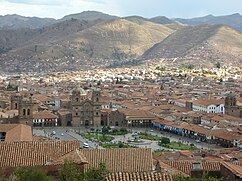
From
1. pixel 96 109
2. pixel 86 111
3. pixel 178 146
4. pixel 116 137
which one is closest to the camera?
pixel 178 146

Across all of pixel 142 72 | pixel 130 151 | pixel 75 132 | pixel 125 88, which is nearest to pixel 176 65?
pixel 142 72

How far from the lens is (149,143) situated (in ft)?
180

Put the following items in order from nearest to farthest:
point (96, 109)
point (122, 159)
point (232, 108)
→ point (122, 159), point (96, 109), point (232, 108)

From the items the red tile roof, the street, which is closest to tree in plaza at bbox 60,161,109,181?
the red tile roof

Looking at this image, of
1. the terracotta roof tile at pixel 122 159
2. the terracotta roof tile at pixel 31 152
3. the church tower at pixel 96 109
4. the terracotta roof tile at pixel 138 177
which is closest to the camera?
the terracotta roof tile at pixel 138 177

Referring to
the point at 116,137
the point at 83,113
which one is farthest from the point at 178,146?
the point at 83,113

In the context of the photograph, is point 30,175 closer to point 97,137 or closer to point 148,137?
point 97,137

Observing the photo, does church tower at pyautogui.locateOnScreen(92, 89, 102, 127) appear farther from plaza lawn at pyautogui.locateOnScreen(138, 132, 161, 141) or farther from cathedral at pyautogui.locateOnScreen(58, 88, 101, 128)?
plaza lawn at pyautogui.locateOnScreen(138, 132, 161, 141)

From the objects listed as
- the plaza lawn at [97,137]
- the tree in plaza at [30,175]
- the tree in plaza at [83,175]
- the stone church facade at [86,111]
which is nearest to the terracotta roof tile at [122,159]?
the tree in plaza at [83,175]

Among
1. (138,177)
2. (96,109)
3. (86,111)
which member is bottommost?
(86,111)

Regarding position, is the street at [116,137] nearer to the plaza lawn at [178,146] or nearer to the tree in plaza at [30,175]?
the plaza lawn at [178,146]

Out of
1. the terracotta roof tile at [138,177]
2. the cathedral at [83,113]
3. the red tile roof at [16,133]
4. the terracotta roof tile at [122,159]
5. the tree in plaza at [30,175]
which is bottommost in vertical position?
the cathedral at [83,113]

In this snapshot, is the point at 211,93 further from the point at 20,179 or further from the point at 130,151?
the point at 20,179

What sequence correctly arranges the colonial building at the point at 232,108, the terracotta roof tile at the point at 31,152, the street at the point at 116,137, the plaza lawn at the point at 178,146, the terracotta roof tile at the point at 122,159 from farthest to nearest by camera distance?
the colonial building at the point at 232,108
the street at the point at 116,137
the plaza lawn at the point at 178,146
the terracotta roof tile at the point at 122,159
the terracotta roof tile at the point at 31,152
